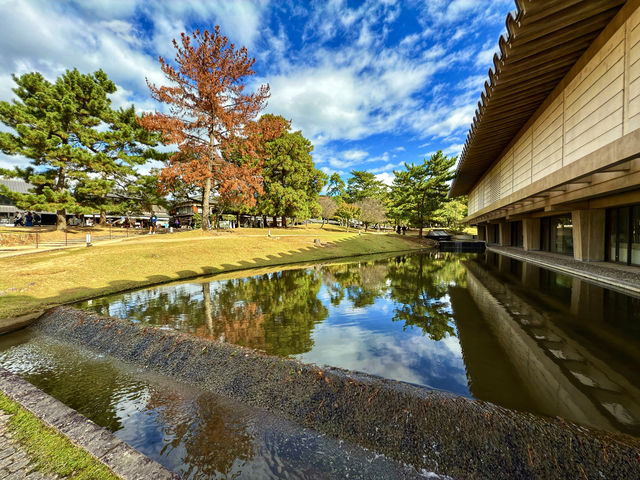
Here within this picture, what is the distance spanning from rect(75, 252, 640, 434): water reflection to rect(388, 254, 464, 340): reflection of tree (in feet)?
0.16

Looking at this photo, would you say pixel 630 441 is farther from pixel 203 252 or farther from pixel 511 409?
pixel 203 252

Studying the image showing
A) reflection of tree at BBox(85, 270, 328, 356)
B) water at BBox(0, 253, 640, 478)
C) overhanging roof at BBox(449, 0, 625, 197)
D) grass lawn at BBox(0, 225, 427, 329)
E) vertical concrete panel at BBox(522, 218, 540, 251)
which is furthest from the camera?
vertical concrete panel at BBox(522, 218, 540, 251)

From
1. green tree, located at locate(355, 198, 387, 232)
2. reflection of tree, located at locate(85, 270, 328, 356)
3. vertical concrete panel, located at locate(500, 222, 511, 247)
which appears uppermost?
green tree, located at locate(355, 198, 387, 232)

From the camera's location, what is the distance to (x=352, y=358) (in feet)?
15.4

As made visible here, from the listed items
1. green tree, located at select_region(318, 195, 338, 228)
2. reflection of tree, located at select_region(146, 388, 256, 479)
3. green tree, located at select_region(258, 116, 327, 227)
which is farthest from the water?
green tree, located at select_region(318, 195, 338, 228)

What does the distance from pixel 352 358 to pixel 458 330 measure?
9.40 feet

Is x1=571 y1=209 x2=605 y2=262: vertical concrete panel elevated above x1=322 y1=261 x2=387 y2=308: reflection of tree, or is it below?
above

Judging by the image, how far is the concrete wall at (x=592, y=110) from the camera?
6000 mm

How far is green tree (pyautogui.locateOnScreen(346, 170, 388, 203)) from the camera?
182 feet

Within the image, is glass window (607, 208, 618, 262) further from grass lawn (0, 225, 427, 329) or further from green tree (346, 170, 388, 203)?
green tree (346, 170, 388, 203)

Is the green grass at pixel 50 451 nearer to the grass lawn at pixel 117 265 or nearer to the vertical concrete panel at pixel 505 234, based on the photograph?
the grass lawn at pixel 117 265

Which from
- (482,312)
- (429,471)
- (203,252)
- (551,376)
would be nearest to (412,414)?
(429,471)

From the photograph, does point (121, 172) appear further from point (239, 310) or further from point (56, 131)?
point (239, 310)

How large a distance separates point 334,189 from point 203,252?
45.8m
